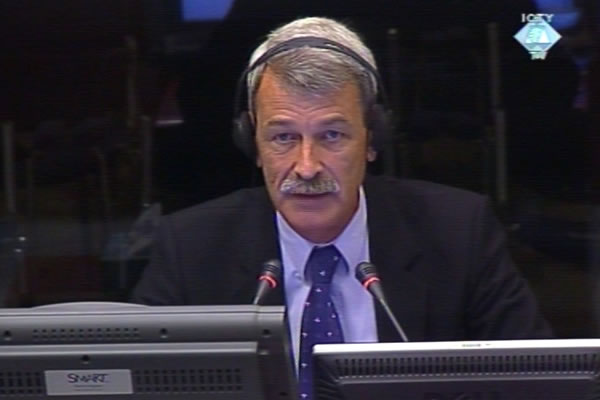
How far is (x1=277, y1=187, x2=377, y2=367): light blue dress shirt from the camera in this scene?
2164 millimetres

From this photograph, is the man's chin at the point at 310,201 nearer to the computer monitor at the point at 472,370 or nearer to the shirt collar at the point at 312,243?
the shirt collar at the point at 312,243

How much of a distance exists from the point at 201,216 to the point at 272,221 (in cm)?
16

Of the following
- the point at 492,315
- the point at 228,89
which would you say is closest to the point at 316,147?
the point at 492,315

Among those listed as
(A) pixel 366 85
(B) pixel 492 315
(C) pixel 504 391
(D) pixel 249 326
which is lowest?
(B) pixel 492 315

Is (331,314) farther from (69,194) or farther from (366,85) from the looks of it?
(69,194)

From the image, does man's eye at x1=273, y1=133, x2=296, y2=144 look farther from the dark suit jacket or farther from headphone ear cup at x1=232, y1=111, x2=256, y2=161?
the dark suit jacket

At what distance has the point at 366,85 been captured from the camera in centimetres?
220

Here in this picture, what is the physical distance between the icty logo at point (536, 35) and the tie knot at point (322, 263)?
1.07 meters

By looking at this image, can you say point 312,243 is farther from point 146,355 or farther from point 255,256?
point 146,355

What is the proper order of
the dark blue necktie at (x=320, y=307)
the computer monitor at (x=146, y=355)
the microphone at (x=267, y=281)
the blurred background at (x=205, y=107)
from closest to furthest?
1. the computer monitor at (x=146, y=355)
2. the microphone at (x=267, y=281)
3. the dark blue necktie at (x=320, y=307)
4. the blurred background at (x=205, y=107)

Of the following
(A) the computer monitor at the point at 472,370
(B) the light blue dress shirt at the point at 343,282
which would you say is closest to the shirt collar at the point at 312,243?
(B) the light blue dress shirt at the point at 343,282

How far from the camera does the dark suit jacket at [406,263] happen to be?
229 centimetres

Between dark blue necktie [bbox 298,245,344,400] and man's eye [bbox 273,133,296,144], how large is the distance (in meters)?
0.21

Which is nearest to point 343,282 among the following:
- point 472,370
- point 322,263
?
point 322,263
